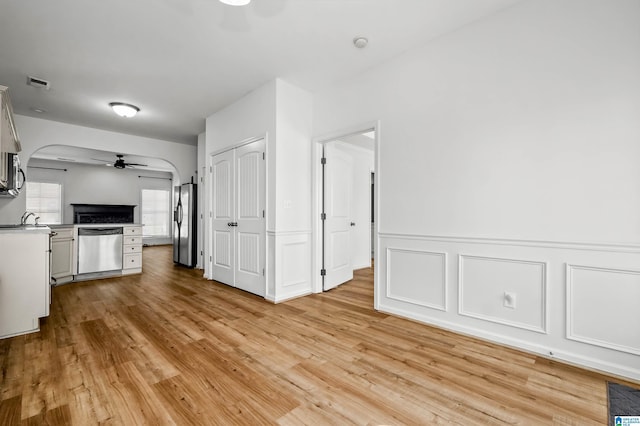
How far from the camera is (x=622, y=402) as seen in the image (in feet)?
Answer: 5.49

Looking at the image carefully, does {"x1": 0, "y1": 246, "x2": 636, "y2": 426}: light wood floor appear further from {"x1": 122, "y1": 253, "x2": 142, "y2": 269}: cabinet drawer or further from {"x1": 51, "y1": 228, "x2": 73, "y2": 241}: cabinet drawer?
{"x1": 122, "y1": 253, "x2": 142, "y2": 269}: cabinet drawer

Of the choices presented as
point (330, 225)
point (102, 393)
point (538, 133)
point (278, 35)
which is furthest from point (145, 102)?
point (538, 133)

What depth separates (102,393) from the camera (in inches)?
69.9

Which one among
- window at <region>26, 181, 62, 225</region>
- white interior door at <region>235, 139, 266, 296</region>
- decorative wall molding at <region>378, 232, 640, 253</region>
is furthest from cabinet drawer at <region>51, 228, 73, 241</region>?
decorative wall molding at <region>378, 232, 640, 253</region>

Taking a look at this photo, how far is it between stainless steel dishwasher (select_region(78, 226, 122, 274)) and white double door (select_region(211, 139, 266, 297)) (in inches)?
75.8

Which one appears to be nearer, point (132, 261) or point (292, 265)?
point (292, 265)

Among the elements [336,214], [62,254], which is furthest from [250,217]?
[62,254]

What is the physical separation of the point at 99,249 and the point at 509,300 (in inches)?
245

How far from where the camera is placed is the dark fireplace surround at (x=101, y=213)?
28.8 ft

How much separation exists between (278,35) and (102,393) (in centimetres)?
323

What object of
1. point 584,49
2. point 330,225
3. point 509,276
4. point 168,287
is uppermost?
point 584,49

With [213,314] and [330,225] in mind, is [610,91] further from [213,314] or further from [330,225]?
[213,314]

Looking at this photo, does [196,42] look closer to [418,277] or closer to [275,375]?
[275,375]

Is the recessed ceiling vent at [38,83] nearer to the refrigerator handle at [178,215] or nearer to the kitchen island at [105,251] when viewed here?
the kitchen island at [105,251]
